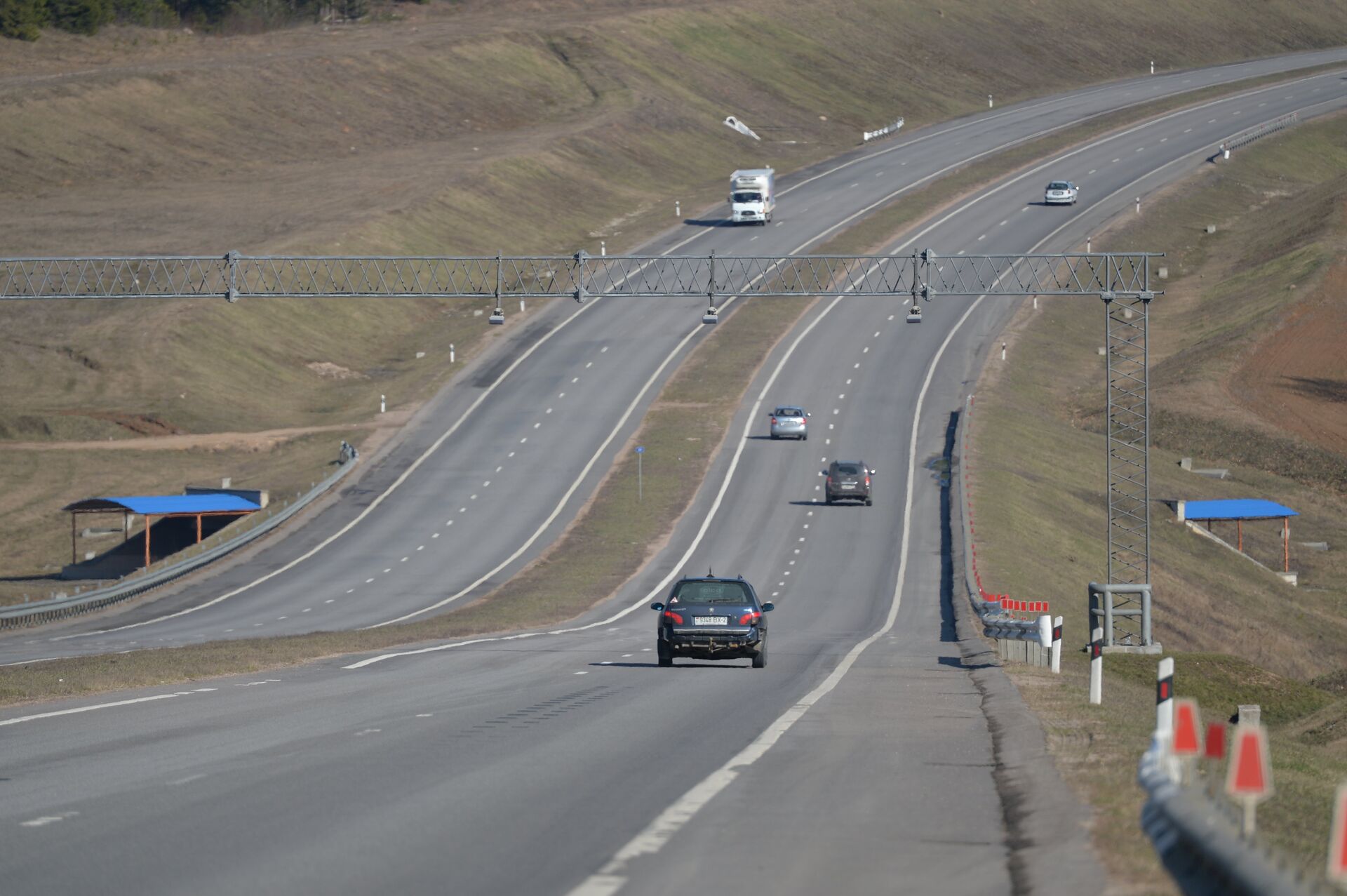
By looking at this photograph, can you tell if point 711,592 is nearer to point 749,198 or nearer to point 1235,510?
point 1235,510

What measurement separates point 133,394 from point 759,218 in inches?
1720

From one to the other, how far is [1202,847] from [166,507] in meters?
58.5

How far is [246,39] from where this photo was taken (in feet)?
475

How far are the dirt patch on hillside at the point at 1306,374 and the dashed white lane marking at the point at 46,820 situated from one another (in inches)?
2838

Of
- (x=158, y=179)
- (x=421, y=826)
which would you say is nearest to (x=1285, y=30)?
(x=158, y=179)

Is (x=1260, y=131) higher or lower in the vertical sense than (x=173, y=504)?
higher

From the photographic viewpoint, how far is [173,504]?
6291 centimetres

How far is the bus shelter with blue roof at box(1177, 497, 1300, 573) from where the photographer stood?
62.6 m

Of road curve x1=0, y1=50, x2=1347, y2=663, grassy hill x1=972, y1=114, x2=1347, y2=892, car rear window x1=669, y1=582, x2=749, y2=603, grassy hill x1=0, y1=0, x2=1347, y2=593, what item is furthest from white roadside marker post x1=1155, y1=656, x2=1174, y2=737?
grassy hill x1=0, y1=0, x2=1347, y2=593

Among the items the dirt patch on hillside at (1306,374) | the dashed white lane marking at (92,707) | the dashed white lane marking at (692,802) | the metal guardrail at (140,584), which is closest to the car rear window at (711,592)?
the dashed white lane marking at (692,802)

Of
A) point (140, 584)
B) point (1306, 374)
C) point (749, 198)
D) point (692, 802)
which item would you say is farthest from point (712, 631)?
point (749, 198)

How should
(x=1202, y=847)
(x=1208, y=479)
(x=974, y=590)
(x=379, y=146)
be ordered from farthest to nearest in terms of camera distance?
1. (x=379, y=146)
2. (x=1208, y=479)
3. (x=974, y=590)
4. (x=1202, y=847)

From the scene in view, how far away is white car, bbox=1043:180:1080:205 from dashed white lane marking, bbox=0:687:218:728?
334 feet

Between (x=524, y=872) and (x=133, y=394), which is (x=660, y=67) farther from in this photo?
(x=524, y=872)
